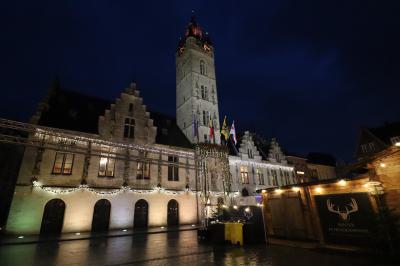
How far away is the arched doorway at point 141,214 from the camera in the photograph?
Result: 20.0 metres

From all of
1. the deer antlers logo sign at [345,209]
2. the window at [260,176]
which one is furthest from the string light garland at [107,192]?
the deer antlers logo sign at [345,209]

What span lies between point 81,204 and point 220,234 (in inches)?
488

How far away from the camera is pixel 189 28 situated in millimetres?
35375

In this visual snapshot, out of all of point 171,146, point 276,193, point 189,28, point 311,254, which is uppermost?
point 189,28

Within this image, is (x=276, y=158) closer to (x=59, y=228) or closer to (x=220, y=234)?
(x=220, y=234)

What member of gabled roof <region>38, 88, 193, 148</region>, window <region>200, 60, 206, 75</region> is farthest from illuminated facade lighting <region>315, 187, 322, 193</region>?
window <region>200, 60, 206, 75</region>

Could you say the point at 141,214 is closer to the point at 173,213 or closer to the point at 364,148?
the point at 173,213

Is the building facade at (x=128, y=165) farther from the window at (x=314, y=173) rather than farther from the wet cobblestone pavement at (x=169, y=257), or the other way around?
the window at (x=314, y=173)

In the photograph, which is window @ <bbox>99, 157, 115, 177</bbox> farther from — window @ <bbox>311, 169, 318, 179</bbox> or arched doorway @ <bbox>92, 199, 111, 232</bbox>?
window @ <bbox>311, 169, 318, 179</bbox>

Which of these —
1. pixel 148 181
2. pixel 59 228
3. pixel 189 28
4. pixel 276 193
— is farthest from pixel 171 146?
pixel 189 28

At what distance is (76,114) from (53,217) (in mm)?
9642

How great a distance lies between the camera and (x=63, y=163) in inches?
705

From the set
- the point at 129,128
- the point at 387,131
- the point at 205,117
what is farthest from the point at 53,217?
the point at 387,131

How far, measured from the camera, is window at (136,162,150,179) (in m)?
21.3
